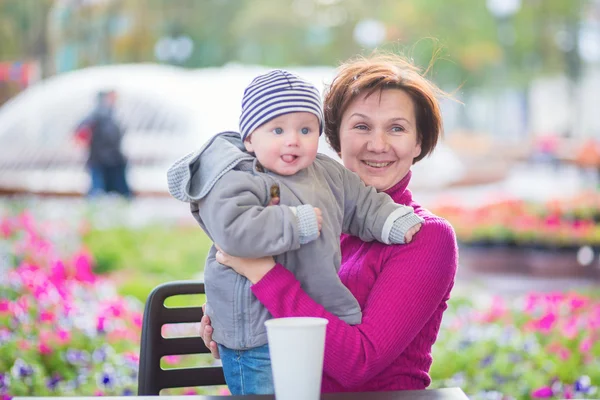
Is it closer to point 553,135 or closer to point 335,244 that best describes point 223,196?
point 335,244

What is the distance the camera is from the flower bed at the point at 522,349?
9.95 ft

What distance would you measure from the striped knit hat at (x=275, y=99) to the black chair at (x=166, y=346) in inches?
20.7

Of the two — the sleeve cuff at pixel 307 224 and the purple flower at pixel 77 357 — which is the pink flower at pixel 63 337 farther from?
the sleeve cuff at pixel 307 224

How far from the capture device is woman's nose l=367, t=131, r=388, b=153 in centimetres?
163

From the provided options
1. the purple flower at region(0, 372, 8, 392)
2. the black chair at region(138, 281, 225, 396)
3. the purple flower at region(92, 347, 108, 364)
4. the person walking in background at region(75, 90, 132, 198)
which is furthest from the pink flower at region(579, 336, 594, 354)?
the person walking in background at region(75, 90, 132, 198)

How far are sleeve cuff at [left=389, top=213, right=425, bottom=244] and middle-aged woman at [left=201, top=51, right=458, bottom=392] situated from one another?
4cm

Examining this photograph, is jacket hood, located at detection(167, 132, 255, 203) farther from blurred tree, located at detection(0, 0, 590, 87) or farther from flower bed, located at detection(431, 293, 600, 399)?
blurred tree, located at detection(0, 0, 590, 87)

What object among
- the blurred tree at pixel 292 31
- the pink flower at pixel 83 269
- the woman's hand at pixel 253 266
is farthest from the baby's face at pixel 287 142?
the blurred tree at pixel 292 31

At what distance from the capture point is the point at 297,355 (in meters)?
1.05

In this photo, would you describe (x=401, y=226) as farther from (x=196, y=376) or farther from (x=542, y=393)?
(x=542, y=393)

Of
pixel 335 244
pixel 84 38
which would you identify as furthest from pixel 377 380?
pixel 84 38

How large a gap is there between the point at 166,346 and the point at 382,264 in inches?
21.1

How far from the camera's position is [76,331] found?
332 cm

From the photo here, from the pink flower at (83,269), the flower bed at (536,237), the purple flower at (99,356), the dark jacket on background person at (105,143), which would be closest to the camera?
the purple flower at (99,356)
